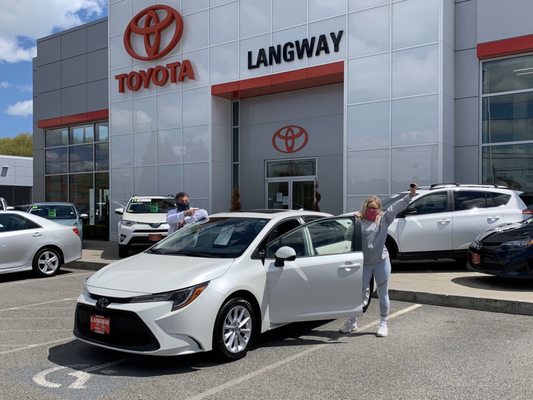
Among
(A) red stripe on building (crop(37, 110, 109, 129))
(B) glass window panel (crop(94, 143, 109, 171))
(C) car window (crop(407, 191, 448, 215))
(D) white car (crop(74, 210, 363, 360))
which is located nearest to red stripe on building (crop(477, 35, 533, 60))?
(C) car window (crop(407, 191, 448, 215))

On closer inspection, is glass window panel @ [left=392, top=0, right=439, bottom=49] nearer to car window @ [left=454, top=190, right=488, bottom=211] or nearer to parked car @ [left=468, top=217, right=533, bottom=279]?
car window @ [left=454, top=190, right=488, bottom=211]

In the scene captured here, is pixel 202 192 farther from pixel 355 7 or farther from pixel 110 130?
pixel 355 7

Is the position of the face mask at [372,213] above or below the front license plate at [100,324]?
above

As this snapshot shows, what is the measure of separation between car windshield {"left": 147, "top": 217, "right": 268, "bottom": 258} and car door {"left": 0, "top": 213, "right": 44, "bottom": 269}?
17.4ft

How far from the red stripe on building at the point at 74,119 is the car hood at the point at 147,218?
10264 millimetres

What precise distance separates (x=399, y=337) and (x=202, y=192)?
12.9m

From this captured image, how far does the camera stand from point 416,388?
4.40m

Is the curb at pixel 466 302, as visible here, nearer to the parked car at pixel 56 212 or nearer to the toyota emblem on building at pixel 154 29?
the parked car at pixel 56 212

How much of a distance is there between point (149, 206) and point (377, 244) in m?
9.92

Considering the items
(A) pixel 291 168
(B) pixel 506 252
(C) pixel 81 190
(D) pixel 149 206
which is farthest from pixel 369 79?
(C) pixel 81 190

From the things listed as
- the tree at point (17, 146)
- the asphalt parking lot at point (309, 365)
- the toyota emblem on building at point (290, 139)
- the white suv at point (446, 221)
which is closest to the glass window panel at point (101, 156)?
the toyota emblem on building at point (290, 139)

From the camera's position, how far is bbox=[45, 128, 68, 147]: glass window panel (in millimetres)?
25672

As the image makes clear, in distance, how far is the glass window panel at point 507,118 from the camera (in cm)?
1351

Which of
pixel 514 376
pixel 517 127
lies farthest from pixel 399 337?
pixel 517 127
